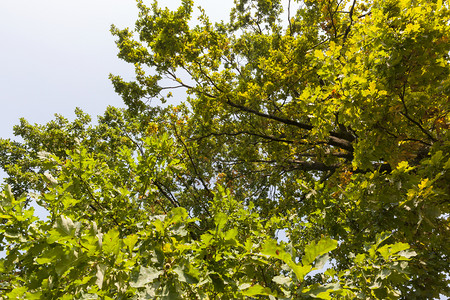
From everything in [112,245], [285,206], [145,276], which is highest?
[285,206]

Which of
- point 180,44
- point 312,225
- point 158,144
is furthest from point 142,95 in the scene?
point 312,225

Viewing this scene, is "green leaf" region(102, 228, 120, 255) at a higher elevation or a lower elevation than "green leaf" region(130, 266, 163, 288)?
higher

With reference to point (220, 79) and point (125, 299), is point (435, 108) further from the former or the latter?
point (220, 79)

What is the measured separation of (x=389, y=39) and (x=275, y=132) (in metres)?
4.56

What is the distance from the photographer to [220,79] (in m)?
7.62

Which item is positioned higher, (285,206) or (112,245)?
(285,206)

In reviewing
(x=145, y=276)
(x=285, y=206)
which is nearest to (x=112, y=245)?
(x=145, y=276)

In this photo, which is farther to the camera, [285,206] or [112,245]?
[285,206]

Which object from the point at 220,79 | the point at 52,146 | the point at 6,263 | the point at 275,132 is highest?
the point at 52,146

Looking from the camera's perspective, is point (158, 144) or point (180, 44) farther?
point (180, 44)

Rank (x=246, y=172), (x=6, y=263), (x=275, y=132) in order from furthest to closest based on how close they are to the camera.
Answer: (x=246, y=172) < (x=275, y=132) < (x=6, y=263)

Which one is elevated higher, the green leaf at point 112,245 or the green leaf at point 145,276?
the green leaf at point 112,245

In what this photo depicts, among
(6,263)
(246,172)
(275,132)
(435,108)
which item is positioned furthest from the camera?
(246,172)

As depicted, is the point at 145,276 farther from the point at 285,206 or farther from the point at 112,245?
the point at 285,206
